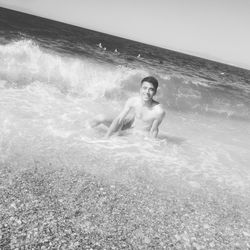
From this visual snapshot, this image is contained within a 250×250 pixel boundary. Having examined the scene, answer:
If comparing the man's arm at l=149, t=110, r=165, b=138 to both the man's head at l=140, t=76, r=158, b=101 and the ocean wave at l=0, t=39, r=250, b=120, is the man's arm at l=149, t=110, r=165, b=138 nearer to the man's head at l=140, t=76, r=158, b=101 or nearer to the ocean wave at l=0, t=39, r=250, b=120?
the man's head at l=140, t=76, r=158, b=101

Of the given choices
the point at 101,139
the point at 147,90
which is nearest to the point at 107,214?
the point at 101,139

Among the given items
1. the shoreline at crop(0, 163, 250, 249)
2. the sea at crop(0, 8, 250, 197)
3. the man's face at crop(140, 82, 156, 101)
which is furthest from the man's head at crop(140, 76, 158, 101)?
the shoreline at crop(0, 163, 250, 249)

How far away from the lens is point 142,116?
6629 mm

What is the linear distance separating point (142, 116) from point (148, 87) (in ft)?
2.60

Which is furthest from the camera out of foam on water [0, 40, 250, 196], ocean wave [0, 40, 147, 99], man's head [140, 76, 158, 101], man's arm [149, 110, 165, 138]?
ocean wave [0, 40, 147, 99]

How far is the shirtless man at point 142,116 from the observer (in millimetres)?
6320

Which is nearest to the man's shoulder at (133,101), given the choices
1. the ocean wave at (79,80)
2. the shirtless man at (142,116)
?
the shirtless man at (142,116)

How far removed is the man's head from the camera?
19.8 feet

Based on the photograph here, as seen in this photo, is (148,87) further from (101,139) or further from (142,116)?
(101,139)

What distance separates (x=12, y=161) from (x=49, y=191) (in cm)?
98

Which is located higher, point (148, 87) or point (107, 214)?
point (148, 87)

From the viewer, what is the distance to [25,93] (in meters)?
8.46

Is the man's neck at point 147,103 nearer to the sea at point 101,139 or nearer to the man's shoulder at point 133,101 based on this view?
the man's shoulder at point 133,101

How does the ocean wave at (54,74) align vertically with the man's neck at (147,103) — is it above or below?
below
